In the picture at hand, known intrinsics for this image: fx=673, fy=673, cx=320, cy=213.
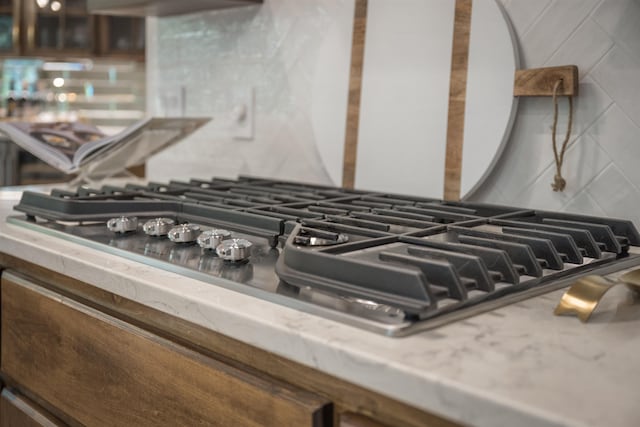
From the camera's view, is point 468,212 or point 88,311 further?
point 468,212

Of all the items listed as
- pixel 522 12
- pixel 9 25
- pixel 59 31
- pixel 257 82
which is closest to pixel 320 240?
pixel 522 12

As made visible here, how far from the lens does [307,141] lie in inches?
64.6

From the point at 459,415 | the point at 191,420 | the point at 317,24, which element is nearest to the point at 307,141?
the point at 317,24

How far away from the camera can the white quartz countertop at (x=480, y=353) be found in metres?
0.48

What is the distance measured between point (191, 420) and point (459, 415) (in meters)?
0.36

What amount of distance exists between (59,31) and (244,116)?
164 inches

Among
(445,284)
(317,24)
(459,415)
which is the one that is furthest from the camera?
(317,24)

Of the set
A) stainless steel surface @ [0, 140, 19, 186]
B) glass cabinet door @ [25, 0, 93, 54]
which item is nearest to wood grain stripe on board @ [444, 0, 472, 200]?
stainless steel surface @ [0, 140, 19, 186]

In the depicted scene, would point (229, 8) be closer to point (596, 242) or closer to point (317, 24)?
point (317, 24)

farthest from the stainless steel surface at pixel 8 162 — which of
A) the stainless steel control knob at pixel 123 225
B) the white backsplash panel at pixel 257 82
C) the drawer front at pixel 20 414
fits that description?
the stainless steel control knob at pixel 123 225

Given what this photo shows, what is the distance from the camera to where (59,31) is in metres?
5.34

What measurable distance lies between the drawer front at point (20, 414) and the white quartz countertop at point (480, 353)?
14.8 inches

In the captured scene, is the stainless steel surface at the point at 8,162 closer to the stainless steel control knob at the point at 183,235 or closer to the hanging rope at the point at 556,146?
the stainless steel control knob at the point at 183,235

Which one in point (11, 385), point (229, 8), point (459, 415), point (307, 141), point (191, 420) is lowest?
point (11, 385)
